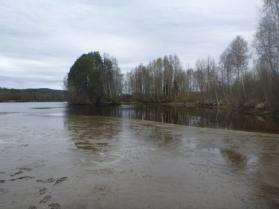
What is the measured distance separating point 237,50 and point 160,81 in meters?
40.1

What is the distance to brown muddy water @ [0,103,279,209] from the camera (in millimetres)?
7949

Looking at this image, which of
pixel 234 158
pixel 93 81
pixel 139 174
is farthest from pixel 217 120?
pixel 93 81

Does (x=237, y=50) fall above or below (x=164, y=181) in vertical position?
above

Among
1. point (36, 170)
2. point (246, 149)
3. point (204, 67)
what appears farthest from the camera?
point (204, 67)

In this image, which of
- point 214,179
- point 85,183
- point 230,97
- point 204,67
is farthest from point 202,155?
point 204,67

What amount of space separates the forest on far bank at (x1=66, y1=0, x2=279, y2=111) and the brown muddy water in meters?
30.9

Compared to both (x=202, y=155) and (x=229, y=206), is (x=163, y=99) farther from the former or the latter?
(x=229, y=206)

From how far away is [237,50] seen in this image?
62438mm

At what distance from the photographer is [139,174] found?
10.6 meters

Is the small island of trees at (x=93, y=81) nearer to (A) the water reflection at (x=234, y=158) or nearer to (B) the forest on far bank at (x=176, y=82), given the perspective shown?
(B) the forest on far bank at (x=176, y=82)

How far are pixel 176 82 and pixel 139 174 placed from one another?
92.2 metres

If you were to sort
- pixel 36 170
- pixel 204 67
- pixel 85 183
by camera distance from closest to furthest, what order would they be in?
pixel 85 183 → pixel 36 170 → pixel 204 67

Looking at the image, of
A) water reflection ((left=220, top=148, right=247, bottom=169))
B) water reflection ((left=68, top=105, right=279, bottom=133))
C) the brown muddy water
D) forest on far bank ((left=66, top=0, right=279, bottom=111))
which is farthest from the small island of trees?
water reflection ((left=220, top=148, right=247, bottom=169))

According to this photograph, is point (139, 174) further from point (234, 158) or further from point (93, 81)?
point (93, 81)
